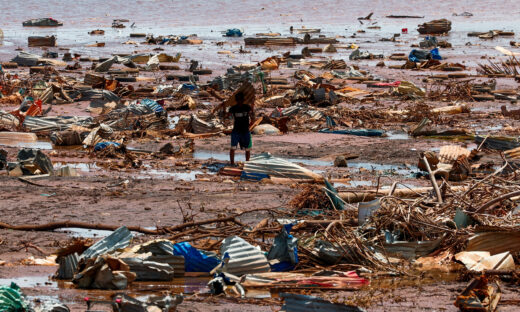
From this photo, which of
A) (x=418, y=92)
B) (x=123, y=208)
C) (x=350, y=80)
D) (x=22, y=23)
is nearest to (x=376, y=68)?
(x=350, y=80)

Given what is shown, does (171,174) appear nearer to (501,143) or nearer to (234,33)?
(501,143)

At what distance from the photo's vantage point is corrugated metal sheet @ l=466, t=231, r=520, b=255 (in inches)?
278

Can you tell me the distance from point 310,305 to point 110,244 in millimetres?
2277

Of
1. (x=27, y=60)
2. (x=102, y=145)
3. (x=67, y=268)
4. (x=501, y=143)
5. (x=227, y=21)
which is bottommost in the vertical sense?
(x=227, y=21)

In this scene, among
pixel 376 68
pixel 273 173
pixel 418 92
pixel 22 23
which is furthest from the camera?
pixel 22 23

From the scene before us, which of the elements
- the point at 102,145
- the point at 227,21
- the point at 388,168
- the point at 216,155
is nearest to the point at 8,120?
the point at 102,145

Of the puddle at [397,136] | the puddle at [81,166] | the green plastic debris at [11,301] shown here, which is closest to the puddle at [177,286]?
the green plastic debris at [11,301]

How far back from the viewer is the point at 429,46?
33594mm

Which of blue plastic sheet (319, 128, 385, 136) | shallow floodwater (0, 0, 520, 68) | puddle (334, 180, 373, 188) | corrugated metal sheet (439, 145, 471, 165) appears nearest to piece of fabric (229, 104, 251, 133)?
puddle (334, 180, 373, 188)

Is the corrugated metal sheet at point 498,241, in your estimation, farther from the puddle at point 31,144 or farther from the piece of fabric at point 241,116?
the puddle at point 31,144

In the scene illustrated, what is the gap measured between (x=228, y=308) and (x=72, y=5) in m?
58.8

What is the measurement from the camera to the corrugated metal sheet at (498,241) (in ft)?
23.2

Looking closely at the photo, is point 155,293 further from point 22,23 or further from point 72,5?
point 72,5

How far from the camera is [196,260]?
6.93 meters
